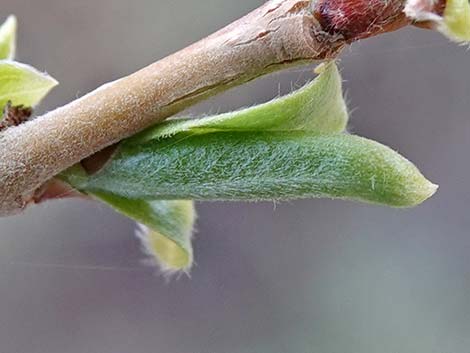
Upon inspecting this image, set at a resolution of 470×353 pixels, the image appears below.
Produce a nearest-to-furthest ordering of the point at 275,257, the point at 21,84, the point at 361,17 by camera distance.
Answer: the point at 361,17, the point at 21,84, the point at 275,257

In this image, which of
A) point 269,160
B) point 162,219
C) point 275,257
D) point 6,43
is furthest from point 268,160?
point 275,257

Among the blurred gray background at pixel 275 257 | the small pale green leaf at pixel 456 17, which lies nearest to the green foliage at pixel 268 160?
the small pale green leaf at pixel 456 17

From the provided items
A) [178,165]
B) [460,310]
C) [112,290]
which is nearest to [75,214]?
[112,290]

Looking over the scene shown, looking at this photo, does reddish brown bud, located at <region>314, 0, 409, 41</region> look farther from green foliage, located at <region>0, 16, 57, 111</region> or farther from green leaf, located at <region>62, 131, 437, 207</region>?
green foliage, located at <region>0, 16, 57, 111</region>

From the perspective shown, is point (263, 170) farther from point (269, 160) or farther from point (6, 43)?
point (6, 43)

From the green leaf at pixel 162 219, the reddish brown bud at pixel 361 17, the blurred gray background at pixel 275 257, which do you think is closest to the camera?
the reddish brown bud at pixel 361 17

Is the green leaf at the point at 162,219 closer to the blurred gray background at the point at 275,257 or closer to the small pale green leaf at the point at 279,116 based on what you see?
the small pale green leaf at the point at 279,116

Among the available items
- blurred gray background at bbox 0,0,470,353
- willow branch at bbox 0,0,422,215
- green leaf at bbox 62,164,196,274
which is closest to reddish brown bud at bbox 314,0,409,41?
willow branch at bbox 0,0,422,215
